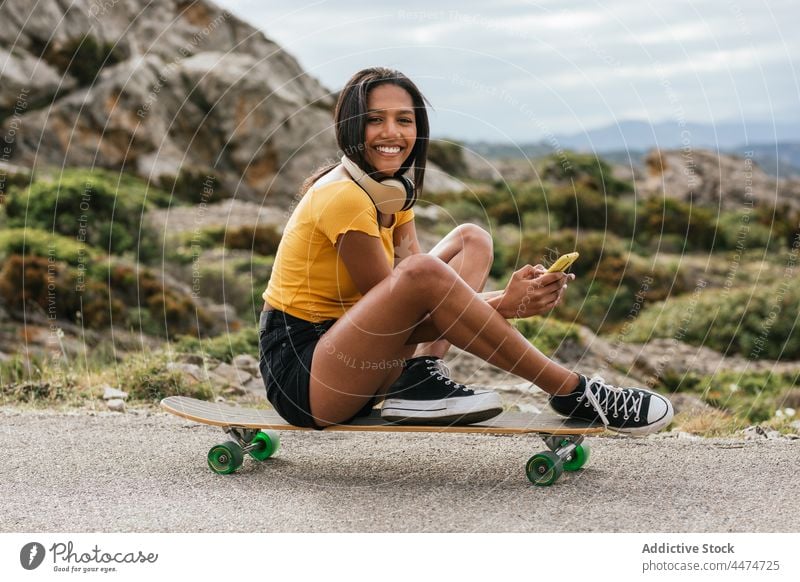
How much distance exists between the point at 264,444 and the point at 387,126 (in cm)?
168

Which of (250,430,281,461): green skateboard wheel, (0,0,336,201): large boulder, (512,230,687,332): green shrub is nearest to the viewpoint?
(250,430,281,461): green skateboard wheel

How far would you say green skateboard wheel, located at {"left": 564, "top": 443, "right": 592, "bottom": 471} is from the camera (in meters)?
4.45

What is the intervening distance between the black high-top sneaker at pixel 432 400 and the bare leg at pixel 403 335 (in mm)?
108

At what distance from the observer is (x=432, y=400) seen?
4078mm

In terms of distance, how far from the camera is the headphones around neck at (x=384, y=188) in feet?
13.4

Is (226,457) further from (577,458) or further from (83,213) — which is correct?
(83,213)

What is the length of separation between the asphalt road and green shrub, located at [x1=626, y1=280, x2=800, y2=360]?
6.37 m

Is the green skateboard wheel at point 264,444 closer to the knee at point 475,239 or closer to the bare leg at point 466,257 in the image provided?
the bare leg at point 466,257

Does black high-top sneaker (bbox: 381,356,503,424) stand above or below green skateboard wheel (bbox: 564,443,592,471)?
above

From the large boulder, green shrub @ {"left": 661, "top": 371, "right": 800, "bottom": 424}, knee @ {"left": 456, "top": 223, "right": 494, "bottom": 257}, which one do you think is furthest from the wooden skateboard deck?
the large boulder

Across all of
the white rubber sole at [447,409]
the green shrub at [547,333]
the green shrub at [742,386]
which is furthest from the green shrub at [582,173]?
the white rubber sole at [447,409]

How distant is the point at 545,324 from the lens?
8.83 meters

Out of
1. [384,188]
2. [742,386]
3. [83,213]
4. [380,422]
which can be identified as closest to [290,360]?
[380,422]

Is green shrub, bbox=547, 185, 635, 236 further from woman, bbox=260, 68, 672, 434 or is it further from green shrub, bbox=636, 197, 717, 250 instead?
woman, bbox=260, 68, 672, 434
